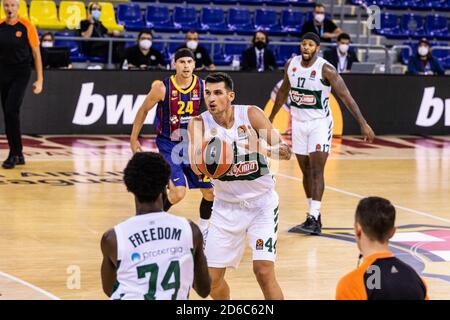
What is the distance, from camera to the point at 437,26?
25.5m

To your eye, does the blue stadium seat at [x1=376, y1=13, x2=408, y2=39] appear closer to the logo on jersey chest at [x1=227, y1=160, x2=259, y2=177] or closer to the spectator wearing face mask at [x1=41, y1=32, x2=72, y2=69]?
the spectator wearing face mask at [x1=41, y1=32, x2=72, y2=69]

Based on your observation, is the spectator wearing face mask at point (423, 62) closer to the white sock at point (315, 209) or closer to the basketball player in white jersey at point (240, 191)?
the white sock at point (315, 209)

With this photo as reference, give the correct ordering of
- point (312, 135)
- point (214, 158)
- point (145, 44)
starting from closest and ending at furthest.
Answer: point (214, 158) < point (312, 135) < point (145, 44)

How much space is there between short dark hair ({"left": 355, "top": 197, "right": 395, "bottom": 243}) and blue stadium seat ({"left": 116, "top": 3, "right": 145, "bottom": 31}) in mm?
17714

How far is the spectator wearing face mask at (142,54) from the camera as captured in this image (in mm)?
18984

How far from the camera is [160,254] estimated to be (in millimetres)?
5230

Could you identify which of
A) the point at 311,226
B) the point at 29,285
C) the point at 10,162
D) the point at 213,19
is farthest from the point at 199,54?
the point at 29,285

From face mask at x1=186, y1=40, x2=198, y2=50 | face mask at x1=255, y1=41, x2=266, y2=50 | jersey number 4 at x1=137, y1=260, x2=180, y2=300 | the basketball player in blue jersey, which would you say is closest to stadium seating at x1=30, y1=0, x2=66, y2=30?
face mask at x1=186, y1=40, x2=198, y2=50

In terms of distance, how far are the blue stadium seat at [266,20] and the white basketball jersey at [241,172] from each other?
16047 mm

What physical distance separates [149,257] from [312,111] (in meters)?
6.43

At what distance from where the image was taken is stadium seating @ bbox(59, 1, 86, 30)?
69.6ft

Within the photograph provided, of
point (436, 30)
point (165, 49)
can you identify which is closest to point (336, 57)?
point (165, 49)

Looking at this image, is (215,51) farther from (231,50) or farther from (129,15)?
(129,15)

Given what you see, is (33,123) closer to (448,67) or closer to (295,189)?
(295,189)
